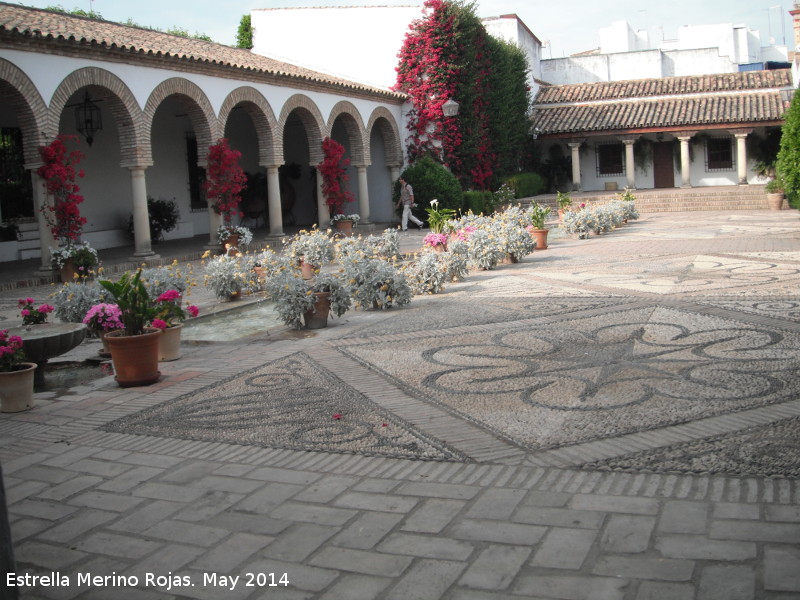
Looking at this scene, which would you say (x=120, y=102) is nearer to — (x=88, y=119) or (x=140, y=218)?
(x=88, y=119)

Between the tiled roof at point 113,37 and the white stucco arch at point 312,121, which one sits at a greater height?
the tiled roof at point 113,37

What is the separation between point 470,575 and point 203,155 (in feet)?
49.8

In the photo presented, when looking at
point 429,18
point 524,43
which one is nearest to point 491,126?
point 429,18

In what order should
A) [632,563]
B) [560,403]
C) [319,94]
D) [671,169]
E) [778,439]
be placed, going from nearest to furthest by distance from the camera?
[632,563] → [778,439] → [560,403] → [319,94] → [671,169]

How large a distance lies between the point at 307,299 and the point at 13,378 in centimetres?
322

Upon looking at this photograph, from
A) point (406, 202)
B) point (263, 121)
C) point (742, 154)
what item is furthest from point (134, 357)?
point (742, 154)

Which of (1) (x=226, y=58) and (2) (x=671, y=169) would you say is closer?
(1) (x=226, y=58)

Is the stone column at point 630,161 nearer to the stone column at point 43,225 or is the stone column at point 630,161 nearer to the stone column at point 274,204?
the stone column at point 274,204

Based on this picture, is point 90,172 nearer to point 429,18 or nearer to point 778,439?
point 429,18

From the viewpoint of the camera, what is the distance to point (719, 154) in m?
30.7

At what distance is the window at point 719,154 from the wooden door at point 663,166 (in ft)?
4.46

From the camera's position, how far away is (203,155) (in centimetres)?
1689

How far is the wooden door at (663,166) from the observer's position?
31.4 meters

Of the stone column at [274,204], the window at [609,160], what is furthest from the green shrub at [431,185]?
the window at [609,160]
